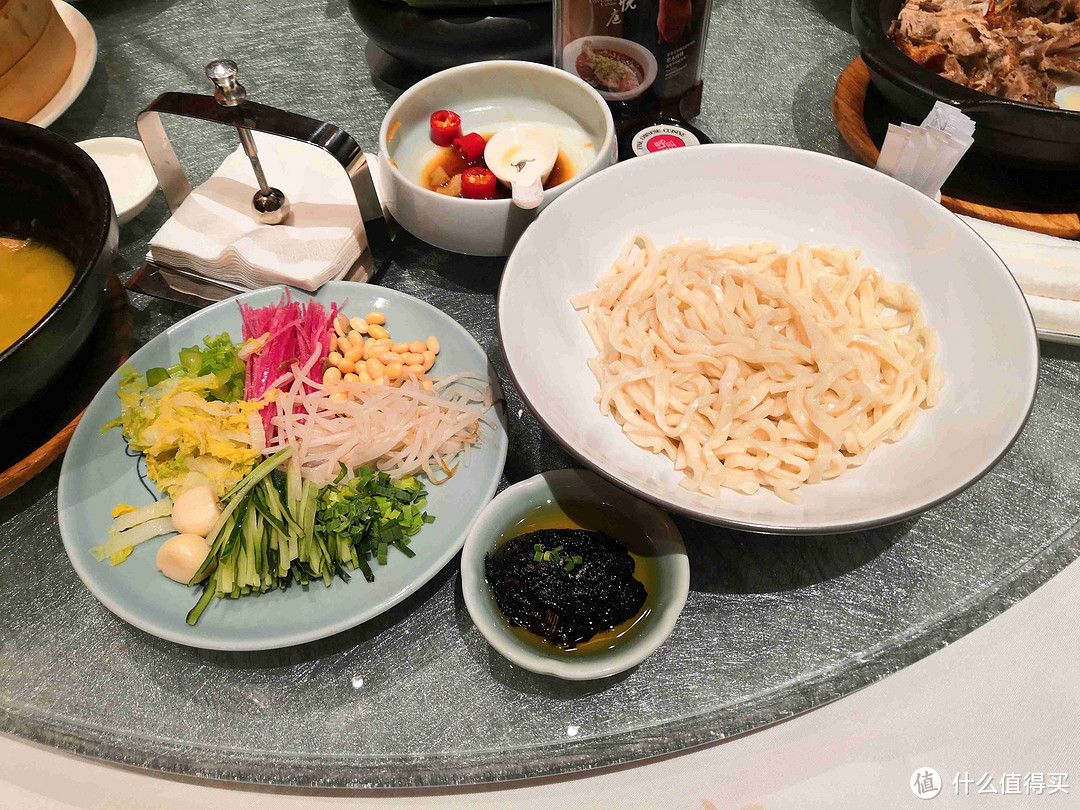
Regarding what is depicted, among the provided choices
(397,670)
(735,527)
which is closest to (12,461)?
(397,670)

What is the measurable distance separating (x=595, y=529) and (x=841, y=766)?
764 mm

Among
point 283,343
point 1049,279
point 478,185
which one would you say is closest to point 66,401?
point 283,343

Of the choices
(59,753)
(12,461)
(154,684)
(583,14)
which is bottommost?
(59,753)

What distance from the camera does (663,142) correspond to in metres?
2.45

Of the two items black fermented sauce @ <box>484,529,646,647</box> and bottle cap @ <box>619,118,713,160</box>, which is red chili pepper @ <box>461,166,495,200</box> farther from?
black fermented sauce @ <box>484,529,646,647</box>

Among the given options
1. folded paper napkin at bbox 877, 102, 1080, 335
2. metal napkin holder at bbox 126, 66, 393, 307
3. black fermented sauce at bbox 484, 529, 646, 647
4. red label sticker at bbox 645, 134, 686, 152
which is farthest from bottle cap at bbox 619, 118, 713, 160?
black fermented sauce at bbox 484, 529, 646, 647

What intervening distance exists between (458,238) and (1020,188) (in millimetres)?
1768

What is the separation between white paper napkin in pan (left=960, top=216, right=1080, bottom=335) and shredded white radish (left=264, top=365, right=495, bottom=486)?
1483 millimetres

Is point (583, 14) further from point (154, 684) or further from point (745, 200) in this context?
point (154, 684)

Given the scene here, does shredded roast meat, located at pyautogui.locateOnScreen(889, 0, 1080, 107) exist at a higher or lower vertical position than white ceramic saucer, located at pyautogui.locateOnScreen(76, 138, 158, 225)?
higher

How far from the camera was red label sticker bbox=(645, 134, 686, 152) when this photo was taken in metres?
2.43

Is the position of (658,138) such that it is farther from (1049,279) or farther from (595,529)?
(595,529)

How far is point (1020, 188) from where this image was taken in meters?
2.28

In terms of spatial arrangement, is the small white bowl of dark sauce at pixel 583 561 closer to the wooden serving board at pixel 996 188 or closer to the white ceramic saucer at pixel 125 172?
the wooden serving board at pixel 996 188
